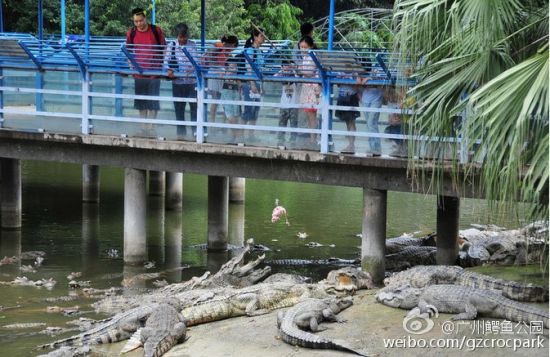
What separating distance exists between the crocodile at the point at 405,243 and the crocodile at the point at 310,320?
16.3 feet

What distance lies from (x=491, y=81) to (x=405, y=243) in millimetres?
9757

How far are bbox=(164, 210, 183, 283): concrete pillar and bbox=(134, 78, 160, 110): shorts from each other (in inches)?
110

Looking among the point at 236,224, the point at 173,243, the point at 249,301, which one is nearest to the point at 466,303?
the point at 249,301

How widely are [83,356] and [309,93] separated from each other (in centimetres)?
535

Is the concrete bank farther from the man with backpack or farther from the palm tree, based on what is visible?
the man with backpack

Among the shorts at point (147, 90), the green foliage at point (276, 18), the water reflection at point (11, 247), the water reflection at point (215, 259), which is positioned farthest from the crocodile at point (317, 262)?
the green foliage at point (276, 18)

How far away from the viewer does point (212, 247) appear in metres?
18.1

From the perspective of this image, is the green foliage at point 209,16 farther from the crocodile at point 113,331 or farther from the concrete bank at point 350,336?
the concrete bank at point 350,336

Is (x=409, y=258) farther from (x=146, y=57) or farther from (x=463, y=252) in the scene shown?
(x=146, y=57)

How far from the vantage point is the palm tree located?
7816 millimetres

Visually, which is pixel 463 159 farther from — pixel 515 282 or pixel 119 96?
pixel 119 96

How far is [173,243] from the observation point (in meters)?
19.0

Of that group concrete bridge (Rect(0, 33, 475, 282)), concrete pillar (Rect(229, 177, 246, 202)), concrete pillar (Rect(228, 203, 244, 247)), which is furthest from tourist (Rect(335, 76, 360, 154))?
concrete pillar (Rect(229, 177, 246, 202))

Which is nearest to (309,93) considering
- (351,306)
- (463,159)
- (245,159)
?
(245,159)
